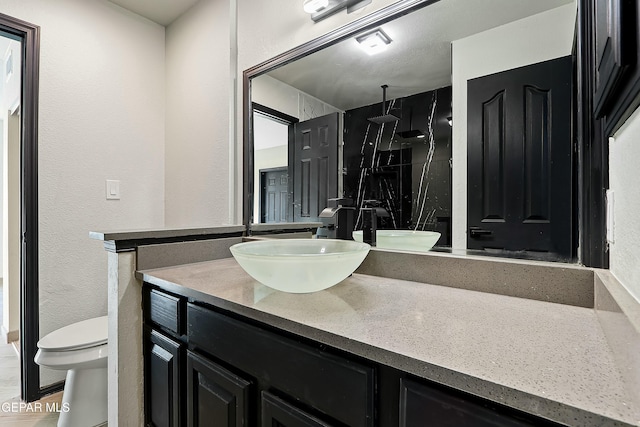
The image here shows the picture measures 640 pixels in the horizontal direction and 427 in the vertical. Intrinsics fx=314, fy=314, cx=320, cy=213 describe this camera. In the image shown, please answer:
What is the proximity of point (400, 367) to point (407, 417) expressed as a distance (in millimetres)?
97

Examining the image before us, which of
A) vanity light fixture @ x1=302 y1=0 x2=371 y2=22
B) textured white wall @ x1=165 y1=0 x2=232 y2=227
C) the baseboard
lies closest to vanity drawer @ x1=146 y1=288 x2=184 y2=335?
textured white wall @ x1=165 y1=0 x2=232 y2=227

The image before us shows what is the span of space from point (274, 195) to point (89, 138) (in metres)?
1.33

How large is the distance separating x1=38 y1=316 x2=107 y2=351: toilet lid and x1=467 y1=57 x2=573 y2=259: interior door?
178cm

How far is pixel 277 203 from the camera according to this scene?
1631 millimetres

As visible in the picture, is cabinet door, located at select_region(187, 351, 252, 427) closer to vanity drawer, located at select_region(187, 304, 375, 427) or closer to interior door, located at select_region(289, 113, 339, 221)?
vanity drawer, located at select_region(187, 304, 375, 427)

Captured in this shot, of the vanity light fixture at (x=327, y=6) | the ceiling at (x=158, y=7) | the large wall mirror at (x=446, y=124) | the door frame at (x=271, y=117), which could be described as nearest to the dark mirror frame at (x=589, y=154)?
the large wall mirror at (x=446, y=124)

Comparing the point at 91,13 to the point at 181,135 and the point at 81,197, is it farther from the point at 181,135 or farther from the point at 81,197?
the point at 81,197

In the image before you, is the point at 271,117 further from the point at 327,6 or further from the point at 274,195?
the point at 327,6

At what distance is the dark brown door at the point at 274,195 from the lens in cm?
160

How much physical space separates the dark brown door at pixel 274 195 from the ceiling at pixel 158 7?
1.35 m

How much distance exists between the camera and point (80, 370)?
1.55 meters

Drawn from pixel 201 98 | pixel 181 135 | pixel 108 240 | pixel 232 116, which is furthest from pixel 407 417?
pixel 181 135

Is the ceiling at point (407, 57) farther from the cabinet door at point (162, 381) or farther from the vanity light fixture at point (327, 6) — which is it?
the cabinet door at point (162, 381)

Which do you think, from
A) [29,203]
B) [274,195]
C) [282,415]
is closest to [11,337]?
[29,203]
